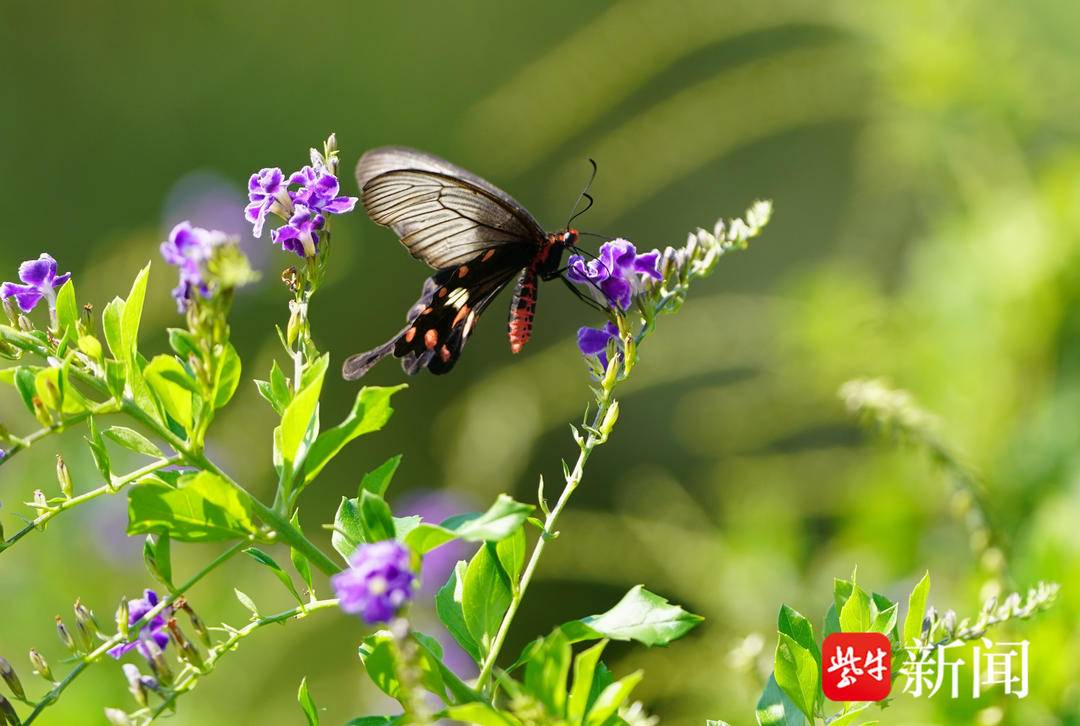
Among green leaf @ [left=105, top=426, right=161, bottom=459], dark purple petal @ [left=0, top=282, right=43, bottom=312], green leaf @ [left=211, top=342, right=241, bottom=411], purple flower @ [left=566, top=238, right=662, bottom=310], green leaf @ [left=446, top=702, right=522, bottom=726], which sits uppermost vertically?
purple flower @ [left=566, top=238, right=662, bottom=310]

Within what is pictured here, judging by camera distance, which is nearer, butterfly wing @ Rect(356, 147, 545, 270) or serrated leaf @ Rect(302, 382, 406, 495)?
serrated leaf @ Rect(302, 382, 406, 495)

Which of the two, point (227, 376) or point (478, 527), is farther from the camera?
point (227, 376)

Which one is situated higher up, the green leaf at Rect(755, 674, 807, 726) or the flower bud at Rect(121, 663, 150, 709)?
the green leaf at Rect(755, 674, 807, 726)

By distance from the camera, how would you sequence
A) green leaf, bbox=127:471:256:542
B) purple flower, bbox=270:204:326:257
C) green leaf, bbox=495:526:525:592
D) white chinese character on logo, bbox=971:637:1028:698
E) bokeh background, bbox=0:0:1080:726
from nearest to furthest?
1. green leaf, bbox=127:471:256:542
2. green leaf, bbox=495:526:525:592
3. purple flower, bbox=270:204:326:257
4. white chinese character on logo, bbox=971:637:1028:698
5. bokeh background, bbox=0:0:1080:726

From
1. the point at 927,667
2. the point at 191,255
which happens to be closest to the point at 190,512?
the point at 191,255

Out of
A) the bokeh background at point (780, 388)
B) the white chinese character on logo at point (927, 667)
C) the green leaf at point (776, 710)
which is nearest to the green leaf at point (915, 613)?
the white chinese character on logo at point (927, 667)

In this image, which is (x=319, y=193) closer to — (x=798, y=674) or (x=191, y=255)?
(x=191, y=255)

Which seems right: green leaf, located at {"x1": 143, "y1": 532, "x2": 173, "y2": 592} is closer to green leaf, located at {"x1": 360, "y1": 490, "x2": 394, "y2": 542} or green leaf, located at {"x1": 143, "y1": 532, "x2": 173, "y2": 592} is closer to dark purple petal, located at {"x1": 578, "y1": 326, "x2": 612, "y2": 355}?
green leaf, located at {"x1": 360, "y1": 490, "x2": 394, "y2": 542}

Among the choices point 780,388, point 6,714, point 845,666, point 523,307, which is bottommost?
point 6,714

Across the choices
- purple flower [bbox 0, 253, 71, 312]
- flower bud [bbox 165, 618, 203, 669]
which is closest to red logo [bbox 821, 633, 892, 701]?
flower bud [bbox 165, 618, 203, 669]
